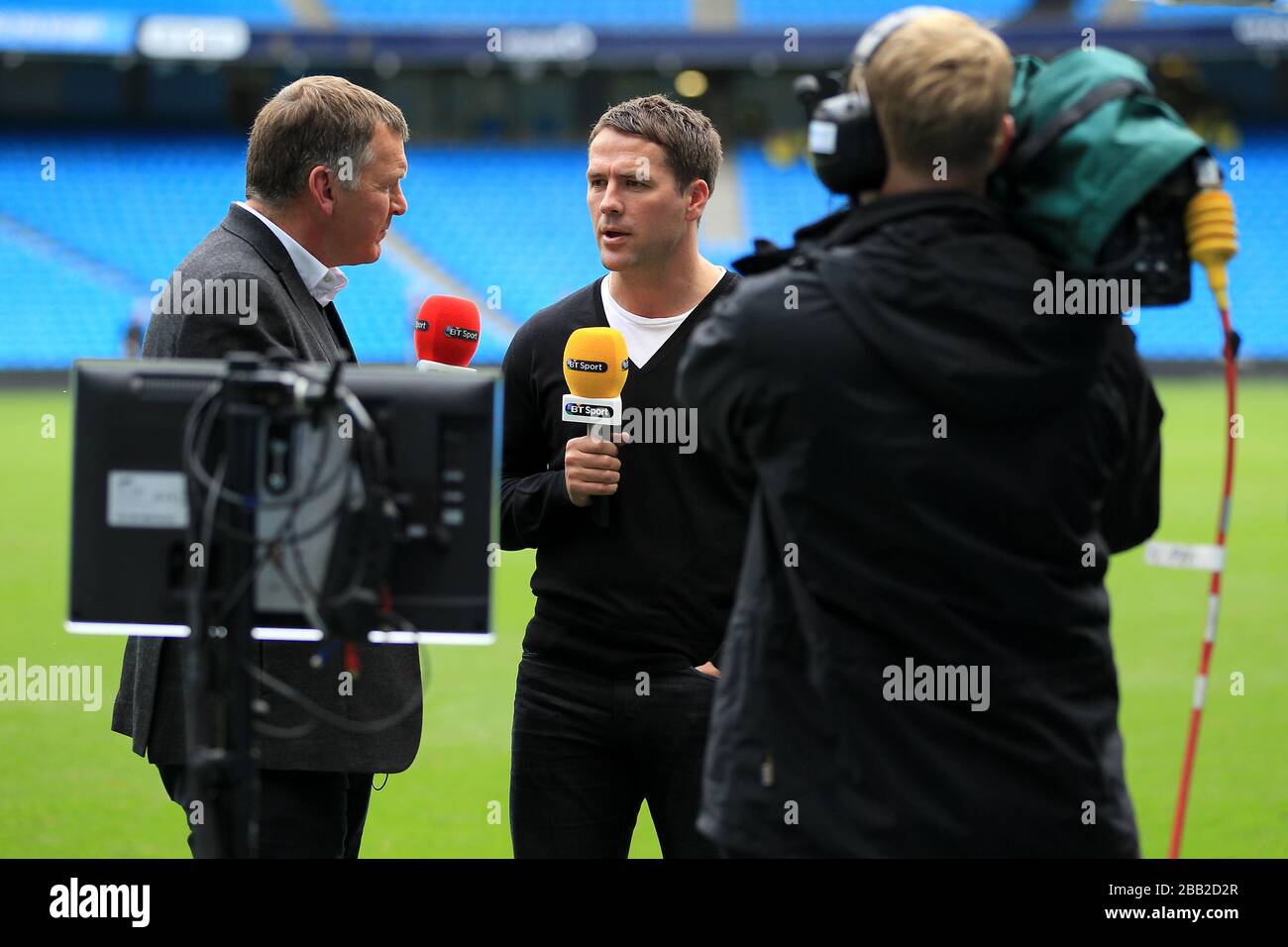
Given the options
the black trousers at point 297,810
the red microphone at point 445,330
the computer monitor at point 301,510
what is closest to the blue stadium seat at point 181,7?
the red microphone at point 445,330

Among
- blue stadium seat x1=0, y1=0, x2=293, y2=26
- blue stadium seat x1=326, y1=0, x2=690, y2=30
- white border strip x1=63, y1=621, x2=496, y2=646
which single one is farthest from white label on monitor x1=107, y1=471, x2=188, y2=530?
blue stadium seat x1=326, y1=0, x2=690, y2=30

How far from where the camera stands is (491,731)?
269 inches

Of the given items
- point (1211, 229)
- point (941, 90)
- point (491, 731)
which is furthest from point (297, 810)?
point (491, 731)

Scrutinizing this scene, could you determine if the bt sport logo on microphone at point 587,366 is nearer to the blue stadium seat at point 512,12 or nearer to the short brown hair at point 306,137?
the short brown hair at point 306,137

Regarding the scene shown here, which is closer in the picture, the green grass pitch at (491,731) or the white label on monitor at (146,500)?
the white label on monitor at (146,500)

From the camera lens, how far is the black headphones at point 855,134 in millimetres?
2258

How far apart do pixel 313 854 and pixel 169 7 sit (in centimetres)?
3055

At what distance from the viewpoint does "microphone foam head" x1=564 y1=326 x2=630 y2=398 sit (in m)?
3.27

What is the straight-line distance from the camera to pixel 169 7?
3014 cm

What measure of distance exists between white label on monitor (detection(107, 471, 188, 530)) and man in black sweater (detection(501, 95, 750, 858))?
1027 millimetres
